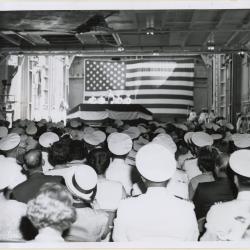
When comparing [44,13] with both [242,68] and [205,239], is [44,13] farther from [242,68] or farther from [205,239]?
[242,68]

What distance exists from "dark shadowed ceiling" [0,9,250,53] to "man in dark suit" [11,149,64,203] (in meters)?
4.41

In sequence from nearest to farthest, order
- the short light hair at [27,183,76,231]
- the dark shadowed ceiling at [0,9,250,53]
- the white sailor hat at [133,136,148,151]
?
the short light hair at [27,183,76,231] < the white sailor hat at [133,136,148,151] < the dark shadowed ceiling at [0,9,250,53]

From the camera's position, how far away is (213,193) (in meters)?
2.95

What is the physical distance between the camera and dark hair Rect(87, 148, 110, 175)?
3.10m

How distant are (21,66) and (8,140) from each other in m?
10.8

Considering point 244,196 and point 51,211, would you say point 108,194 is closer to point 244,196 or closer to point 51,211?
point 244,196

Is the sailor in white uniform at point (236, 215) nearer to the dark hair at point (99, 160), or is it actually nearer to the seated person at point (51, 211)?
the seated person at point (51, 211)

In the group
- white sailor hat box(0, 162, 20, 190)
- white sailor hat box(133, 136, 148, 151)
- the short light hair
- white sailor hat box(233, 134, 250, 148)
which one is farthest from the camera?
white sailor hat box(133, 136, 148, 151)

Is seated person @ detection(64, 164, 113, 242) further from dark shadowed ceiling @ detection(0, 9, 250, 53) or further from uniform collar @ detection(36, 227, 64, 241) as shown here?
dark shadowed ceiling @ detection(0, 9, 250, 53)

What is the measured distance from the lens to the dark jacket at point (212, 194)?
9.53 feet

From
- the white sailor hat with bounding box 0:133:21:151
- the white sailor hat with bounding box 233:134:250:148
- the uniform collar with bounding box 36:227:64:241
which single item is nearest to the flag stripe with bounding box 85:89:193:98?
the white sailor hat with bounding box 233:134:250:148

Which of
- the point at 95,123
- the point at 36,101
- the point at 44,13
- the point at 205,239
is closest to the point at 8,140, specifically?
the point at 205,239

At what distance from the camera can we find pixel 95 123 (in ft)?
41.1

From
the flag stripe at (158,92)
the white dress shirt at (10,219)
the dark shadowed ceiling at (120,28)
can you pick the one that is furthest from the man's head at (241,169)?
the flag stripe at (158,92)
